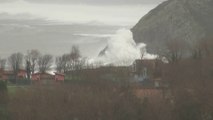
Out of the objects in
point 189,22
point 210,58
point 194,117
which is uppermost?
point 189,22

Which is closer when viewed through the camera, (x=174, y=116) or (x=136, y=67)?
(x=174, y=116)

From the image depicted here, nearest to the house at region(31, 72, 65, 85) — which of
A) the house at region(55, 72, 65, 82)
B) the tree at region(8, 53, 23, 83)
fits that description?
the house at region(55, 72, 65, 82)

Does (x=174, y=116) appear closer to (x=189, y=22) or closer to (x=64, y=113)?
(x=64, y=113)

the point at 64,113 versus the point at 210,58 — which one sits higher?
the point at 210,58

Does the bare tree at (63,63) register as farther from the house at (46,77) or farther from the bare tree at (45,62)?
the house at (46,77)

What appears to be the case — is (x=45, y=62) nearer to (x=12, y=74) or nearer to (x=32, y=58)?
(x=32, y=58)

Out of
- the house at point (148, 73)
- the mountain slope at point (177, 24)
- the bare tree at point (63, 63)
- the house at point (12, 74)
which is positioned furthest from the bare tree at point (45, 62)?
the mountain slope at point (177, 24)

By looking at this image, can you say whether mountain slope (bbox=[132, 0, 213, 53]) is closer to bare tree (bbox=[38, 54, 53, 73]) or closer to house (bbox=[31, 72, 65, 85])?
bare tree (bbox=[38, 54, 53, 73])

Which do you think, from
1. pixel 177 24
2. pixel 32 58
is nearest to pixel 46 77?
pixel 32 58

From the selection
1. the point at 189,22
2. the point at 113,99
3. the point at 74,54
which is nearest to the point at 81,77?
the point at 113,99
